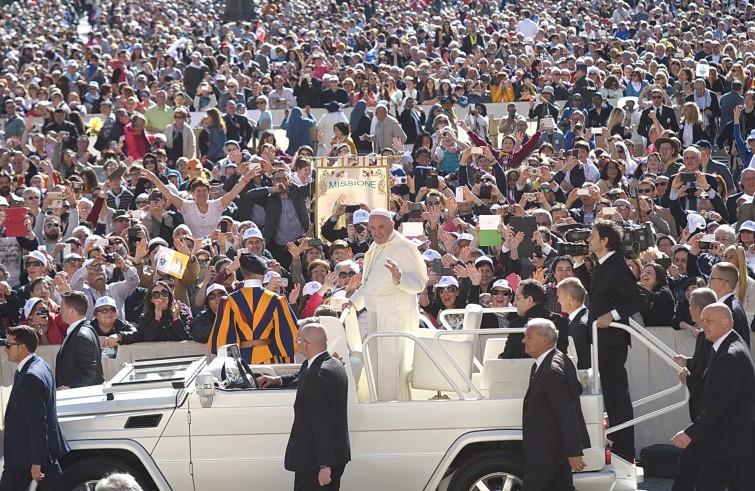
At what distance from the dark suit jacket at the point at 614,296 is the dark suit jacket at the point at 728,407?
1.53 m

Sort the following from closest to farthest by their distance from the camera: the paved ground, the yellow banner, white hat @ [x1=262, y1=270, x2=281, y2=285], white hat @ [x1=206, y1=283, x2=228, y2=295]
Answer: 1. the paved ground
2. white hat @ [x1=262, y1=270, x2=281, y2=285]
3. white hat @ [x1=206, y1=283, x2=228, y2=295]
4. the yellow banner

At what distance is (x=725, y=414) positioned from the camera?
9398mm

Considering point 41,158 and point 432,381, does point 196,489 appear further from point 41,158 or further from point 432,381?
point 41,158

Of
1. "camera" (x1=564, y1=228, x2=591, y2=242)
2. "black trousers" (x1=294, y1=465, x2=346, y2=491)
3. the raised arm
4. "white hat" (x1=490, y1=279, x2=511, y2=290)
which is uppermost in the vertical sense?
"camera" (x1=564, y1=228, x2=591, y2=242)

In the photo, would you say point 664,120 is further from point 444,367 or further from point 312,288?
point 444,367

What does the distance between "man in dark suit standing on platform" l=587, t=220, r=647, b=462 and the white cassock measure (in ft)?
4.59

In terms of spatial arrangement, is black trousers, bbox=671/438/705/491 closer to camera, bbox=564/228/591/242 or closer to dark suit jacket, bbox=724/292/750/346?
dark suit jacket, bbox=724/292/750/346

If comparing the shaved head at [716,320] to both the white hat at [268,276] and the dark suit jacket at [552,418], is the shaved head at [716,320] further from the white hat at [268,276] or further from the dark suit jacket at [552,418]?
the white hat at [268,276]

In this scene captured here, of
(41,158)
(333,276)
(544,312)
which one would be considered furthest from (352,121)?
(544,312)

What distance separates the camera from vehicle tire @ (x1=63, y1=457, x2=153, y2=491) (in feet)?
31.4

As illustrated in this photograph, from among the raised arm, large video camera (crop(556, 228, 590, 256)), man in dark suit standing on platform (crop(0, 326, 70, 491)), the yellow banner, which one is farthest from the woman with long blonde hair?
the raised arm

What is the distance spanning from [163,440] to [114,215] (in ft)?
27.4

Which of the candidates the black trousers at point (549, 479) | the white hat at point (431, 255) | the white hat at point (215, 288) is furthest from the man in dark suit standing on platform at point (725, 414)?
the white hat at point (431, 255)

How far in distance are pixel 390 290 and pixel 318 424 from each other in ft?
6.34
